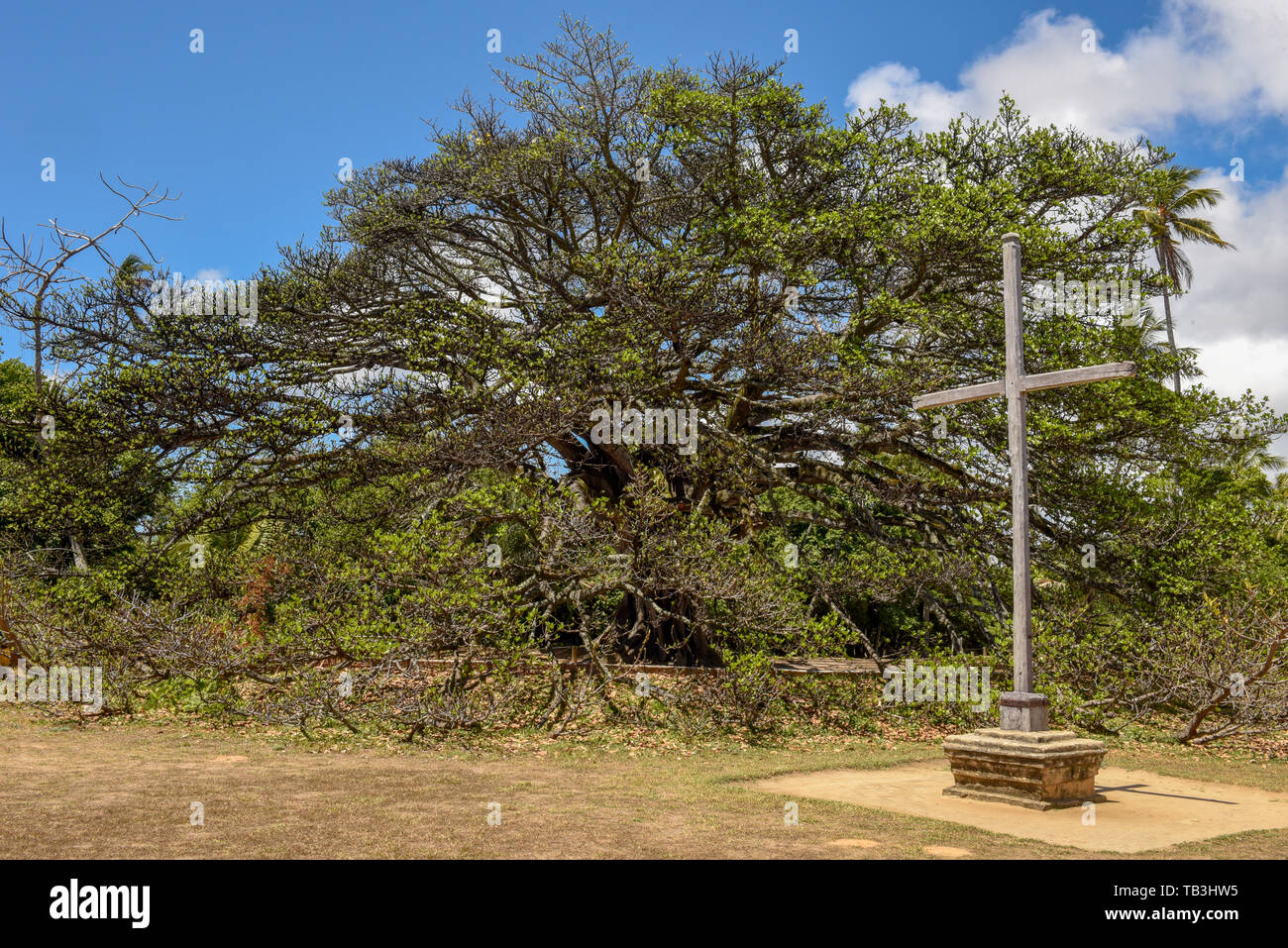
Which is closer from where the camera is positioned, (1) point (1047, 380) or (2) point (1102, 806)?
(2) point (1102, 806)

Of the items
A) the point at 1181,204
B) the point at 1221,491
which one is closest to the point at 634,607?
the point at 1221,491

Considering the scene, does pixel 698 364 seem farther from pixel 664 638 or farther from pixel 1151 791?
pixel 1151 791

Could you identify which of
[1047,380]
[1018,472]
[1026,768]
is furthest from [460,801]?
[1047,380]

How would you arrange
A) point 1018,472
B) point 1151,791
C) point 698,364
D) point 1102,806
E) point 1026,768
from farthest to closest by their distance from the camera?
point 698,364
point 1151,791
point 1018,472
point 1102,806
point 1026,768

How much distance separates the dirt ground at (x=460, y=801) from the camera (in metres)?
7.16

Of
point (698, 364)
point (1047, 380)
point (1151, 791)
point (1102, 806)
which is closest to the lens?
point (1102, 806)

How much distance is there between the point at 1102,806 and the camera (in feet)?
31.8

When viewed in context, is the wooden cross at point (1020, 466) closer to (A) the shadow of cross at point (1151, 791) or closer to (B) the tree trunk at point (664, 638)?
(A) the shadow of cross at point (1151, 791)

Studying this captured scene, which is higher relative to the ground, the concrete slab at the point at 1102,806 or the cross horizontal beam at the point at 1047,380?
the cross horizontal beam at the point at 1047,380

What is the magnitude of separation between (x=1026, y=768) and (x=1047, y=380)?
143 inches

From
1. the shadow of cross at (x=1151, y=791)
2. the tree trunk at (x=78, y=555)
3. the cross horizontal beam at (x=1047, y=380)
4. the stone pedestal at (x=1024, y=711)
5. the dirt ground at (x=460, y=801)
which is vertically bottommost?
the shadow of cross at (x=1151, y=791)

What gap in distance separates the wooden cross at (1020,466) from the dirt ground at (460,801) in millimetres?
1724

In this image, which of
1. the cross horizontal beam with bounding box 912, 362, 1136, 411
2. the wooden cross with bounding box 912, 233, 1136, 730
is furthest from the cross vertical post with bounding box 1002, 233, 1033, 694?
the cross horizontal beam with bounding box 912, 362, 1136, 411

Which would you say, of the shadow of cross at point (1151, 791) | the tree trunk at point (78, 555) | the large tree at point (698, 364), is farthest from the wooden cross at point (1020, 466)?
the tree trunk at point (78, 555)
